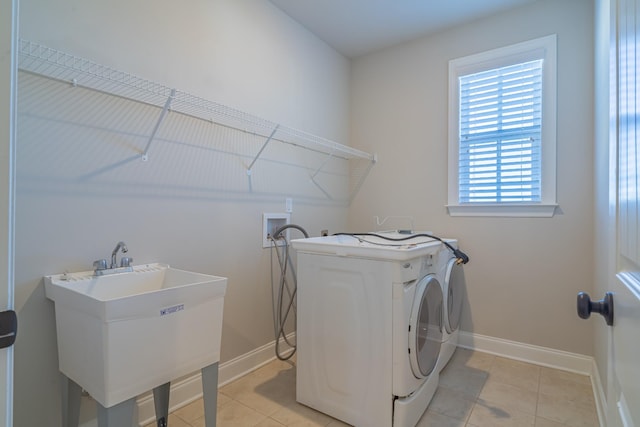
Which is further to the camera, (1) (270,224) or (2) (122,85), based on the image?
(1) (270,224)

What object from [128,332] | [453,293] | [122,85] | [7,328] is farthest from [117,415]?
[453,293]

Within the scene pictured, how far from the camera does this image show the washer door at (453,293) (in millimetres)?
2117

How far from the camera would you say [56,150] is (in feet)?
4.34

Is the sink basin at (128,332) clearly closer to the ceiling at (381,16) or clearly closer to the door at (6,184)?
the door at (6,184)

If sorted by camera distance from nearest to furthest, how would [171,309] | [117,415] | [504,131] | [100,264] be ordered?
1. [117,415]
2. [171,309]
3. [100,264]
4. [504,131]

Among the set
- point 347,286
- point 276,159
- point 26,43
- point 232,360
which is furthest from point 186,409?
point 26,43

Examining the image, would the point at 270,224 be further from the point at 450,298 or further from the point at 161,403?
the point at 450,298

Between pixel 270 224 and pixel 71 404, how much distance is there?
4.69 ft

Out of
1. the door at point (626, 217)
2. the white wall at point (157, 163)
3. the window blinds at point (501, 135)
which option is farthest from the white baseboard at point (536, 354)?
the door at point (626, 217)

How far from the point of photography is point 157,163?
1670mm

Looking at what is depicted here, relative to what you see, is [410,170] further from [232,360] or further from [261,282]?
[232,360]

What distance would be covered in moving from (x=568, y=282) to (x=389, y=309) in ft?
5.33

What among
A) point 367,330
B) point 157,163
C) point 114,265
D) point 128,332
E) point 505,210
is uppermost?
point 157,163

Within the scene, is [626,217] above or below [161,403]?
above
